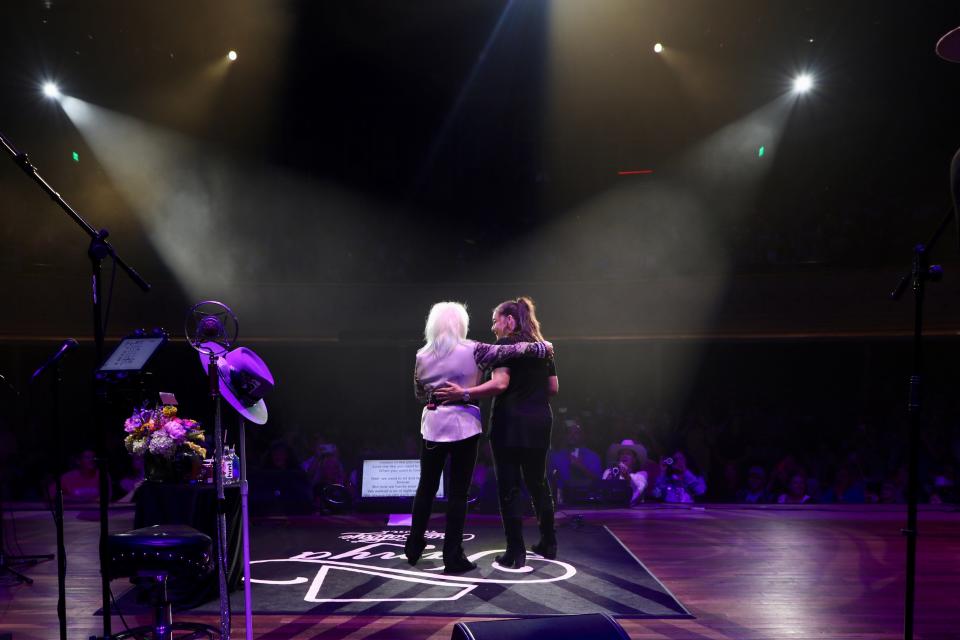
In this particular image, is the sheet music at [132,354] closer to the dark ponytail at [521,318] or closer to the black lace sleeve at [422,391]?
the black lace sleeve at [422,391]

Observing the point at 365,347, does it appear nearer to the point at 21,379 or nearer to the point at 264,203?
the point at 264,203

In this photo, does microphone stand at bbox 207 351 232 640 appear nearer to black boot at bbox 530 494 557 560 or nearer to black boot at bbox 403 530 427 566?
black boot at bbox 403 530 427 566

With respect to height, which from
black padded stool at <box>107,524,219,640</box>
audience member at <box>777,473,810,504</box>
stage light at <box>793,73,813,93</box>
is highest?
stage light at <box>793,73,813,93</box>

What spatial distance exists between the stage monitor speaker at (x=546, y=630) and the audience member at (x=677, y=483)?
5.73 meters

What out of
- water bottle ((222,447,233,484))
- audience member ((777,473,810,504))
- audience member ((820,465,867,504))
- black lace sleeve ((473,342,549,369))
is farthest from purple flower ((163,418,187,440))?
audience member ((820,465,867,504))

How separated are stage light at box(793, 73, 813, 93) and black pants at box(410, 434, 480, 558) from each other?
28.5ft

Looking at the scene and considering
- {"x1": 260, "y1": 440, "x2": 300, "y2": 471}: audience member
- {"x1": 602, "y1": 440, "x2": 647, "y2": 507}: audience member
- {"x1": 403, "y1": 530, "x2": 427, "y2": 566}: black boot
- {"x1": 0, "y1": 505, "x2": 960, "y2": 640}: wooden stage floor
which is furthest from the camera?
{"x1": 260, "y1": 440, "x2": 300, "y2": 471}: audience member

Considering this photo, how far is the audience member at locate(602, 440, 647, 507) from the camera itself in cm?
670

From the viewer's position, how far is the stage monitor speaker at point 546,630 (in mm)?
1595

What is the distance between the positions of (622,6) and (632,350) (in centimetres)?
556

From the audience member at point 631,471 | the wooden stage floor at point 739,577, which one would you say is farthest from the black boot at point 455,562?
the audience member at point 631,471

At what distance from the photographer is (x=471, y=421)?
4.11 meters

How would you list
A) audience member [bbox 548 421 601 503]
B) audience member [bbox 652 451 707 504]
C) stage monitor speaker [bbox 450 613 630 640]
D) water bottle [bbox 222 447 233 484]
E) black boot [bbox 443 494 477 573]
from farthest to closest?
audience member [bbox 652 451 707 504] < audience member [bbox 548 421 601 503] < black boot [bbox 443 494 477 573] < water bottle [bbox 222 447 233 484] < stage monitor speaker [bbox 450 613 630 640]

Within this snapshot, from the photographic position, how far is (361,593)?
3797 mm
